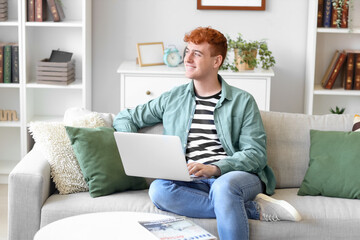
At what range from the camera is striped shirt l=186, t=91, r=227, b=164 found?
2902 millimetres

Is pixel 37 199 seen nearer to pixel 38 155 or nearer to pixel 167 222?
pixel 38 155

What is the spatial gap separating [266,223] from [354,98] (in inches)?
85.6

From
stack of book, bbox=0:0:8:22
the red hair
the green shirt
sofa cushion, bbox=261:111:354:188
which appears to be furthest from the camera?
stack of book, bbox=0:0:8:22

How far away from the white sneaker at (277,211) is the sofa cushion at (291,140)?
0.40 metres

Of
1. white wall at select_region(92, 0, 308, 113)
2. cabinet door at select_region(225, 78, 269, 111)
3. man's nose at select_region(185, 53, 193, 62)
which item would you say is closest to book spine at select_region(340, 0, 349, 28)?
white wall at select_region(92, 0, 308, 113)

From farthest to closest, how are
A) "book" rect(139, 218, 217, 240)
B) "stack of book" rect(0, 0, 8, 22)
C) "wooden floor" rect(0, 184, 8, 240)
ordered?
"stack of book" rect(0, 0, 8, 22), "wooden floor" rect(0, 184, 8, 240), "book" rect(139, 218, 217, 240)

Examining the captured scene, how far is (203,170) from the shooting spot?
2.70 m

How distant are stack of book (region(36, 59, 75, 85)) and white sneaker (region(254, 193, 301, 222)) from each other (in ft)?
6.52

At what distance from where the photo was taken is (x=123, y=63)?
4.37 m

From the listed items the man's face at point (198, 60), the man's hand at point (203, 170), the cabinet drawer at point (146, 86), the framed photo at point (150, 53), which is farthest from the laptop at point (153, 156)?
the framed photo at point (150, 53)

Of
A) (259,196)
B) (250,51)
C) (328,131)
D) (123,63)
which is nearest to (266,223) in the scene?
(259,196)

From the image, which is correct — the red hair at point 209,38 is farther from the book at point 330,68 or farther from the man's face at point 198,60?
the book at point 330,68

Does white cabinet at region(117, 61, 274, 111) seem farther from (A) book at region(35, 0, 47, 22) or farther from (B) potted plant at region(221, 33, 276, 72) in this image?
(A) book at region(35, 0, 47, 22)

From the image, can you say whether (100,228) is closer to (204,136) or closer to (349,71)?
(204,136)
